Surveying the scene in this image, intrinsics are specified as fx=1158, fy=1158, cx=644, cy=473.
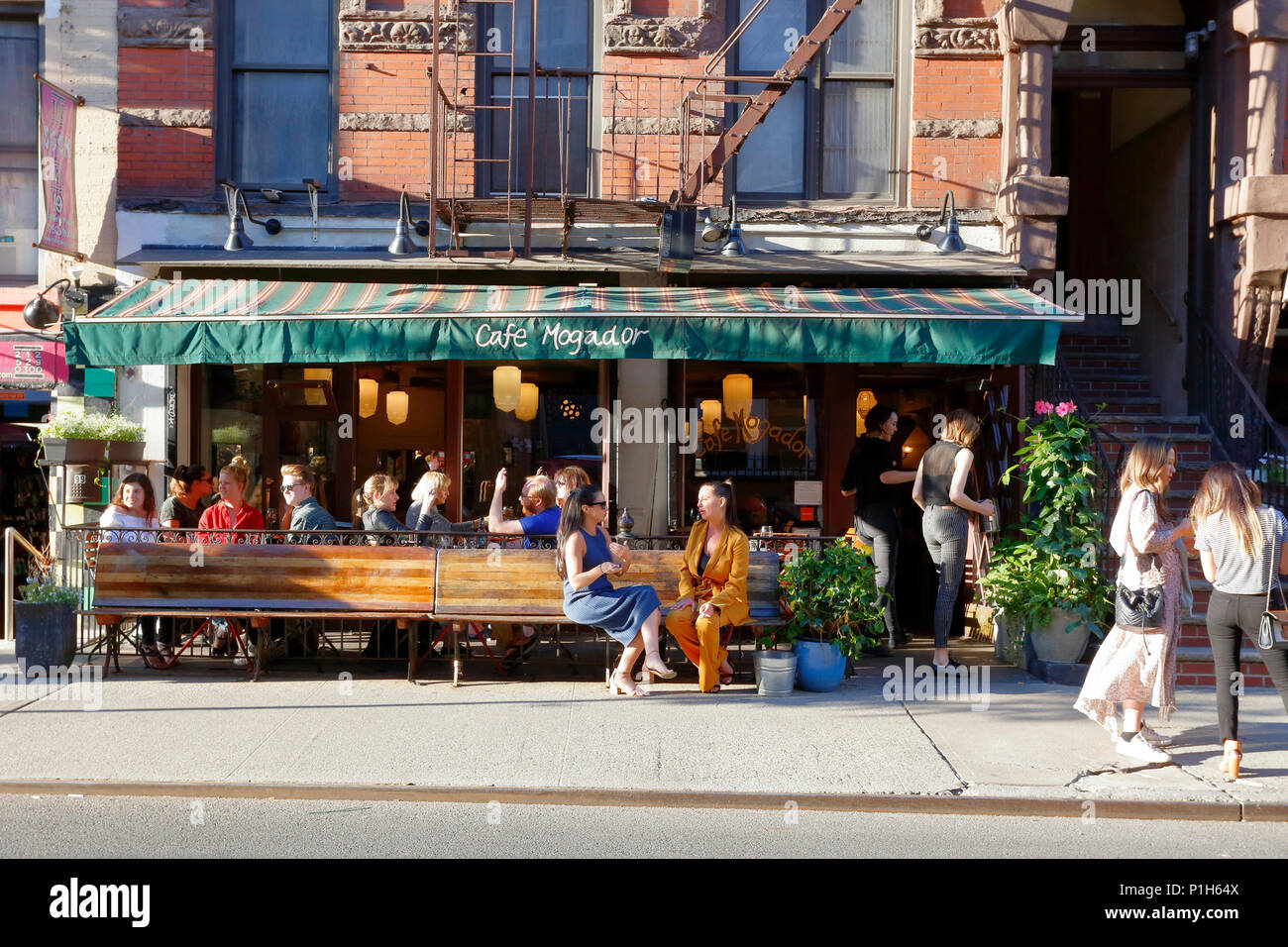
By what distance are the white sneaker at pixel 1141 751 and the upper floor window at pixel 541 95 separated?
23.1ft

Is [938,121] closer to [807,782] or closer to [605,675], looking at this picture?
[605,675]

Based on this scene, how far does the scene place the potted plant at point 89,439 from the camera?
31.6ft

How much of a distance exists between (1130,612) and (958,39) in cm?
649

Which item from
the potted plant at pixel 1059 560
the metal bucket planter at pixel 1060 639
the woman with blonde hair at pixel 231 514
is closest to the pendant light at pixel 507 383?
the woman with blonde hair at pixel 231 514

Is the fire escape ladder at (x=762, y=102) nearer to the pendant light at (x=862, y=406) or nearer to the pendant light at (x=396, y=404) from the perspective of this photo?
the pendant light at (x=862, y=406)

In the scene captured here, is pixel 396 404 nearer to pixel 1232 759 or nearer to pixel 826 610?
pixel 826 610

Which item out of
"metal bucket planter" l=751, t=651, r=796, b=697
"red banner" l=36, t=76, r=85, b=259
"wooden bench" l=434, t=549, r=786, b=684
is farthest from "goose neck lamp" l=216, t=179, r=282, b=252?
"metal bucket planter" l=751, t=651, r=796, b=697

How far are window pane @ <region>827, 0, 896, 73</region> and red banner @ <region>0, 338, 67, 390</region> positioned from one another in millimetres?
7918

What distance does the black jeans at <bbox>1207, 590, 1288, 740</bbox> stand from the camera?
6273 millimetres

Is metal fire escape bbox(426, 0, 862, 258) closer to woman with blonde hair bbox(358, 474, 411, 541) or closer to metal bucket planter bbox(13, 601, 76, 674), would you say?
woman with blonde hair bbox(358, 474, 411, 541)

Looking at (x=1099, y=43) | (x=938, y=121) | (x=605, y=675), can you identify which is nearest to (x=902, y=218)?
(x=938, y=121)

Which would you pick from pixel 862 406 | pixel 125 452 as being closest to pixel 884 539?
pixel 862 406

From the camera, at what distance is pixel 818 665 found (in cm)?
845

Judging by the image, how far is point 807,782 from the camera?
6191 mm
